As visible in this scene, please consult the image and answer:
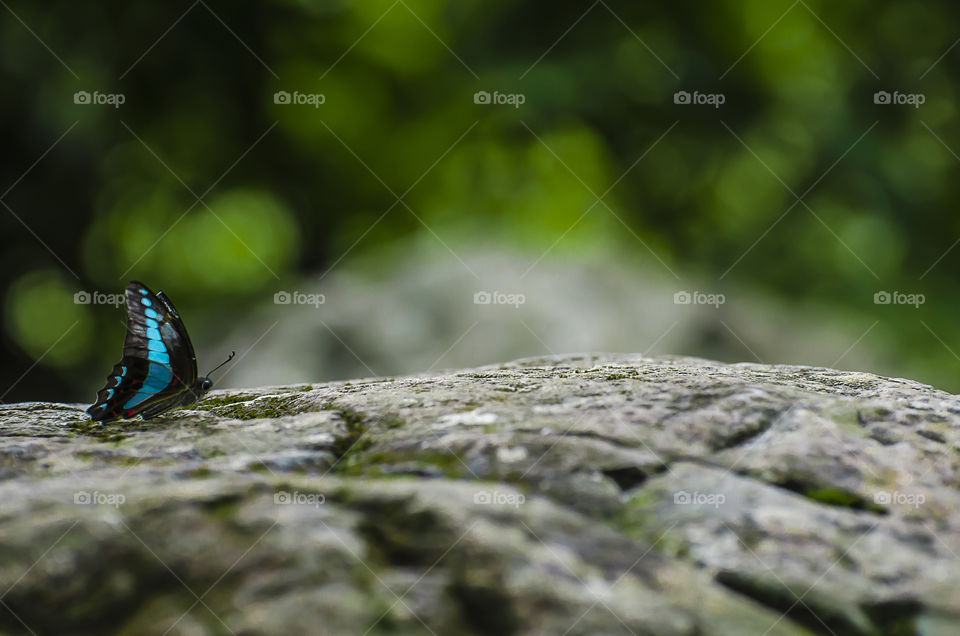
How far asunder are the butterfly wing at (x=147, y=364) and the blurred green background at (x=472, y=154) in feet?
9.49

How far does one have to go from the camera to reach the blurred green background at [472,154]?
5.90 metres

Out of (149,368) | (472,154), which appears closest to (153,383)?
(149,368)

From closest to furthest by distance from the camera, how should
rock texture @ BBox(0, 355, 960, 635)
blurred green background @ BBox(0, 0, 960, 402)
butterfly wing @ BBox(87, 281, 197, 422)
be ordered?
rock texture @ BBox(0, 355, 960, 635)
butterfly wing @ BBox(87, 281, 197, 422)
blurred green background @ BBox(0, 0, 960, 402)

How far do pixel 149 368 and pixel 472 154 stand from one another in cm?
444

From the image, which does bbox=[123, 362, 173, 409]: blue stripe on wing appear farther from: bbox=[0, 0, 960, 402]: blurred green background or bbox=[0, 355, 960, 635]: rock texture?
bbox=[0, 0, 960, 402]: blurred green background

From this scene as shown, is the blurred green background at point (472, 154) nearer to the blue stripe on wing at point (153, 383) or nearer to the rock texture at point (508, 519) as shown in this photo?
the blue stripe on wing at point (153, 383)

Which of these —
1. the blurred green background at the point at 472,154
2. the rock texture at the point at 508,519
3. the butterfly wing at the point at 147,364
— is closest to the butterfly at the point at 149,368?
the butterfly wing at the point at 147,364

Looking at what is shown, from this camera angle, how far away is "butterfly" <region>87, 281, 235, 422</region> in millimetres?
2344

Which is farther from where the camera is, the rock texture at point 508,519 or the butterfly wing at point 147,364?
the butterfly wing at point 147,364

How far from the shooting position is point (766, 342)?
→ 4953 mm

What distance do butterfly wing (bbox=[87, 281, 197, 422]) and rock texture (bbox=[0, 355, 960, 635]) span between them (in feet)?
0.56

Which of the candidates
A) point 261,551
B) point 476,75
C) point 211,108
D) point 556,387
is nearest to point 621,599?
point 261,551

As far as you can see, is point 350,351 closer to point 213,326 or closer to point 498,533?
point 213,326

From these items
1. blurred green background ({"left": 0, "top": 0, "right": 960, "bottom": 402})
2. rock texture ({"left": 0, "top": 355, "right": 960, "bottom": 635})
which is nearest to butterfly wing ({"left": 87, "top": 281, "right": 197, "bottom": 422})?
rock texture ({"left": 0, "top": 355, "right": 960, "bottom": 635})
